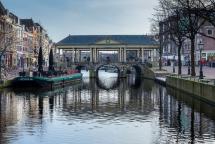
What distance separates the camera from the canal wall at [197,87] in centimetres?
4637

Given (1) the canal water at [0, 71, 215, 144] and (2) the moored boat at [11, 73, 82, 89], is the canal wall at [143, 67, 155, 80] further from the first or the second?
(1) the canal water at [0, 71, 215, 144]

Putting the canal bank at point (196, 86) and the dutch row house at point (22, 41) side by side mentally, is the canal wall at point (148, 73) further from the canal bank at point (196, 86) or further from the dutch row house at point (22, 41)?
the canal bank at point (196, 86)

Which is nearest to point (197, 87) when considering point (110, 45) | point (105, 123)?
point (105, 123)

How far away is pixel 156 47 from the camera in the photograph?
14825 centimetres

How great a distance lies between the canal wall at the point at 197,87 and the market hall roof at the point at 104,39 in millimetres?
76467

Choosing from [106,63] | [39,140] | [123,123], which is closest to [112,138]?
[39,140]

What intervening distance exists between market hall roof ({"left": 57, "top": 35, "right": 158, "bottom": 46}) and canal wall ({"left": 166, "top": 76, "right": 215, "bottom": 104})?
7647 centimetres

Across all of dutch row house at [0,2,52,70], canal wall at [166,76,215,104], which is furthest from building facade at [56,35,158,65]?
canal wall at [166,76,215,104]

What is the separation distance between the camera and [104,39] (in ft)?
504

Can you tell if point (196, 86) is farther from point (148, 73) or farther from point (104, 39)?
point (104, 39)

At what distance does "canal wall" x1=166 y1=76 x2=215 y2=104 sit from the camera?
4637cm

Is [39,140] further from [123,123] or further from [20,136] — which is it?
[123,123]

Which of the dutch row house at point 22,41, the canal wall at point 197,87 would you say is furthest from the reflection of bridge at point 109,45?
the canal wall at point 197,87

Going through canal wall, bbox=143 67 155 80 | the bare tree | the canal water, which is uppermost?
the bare tree
